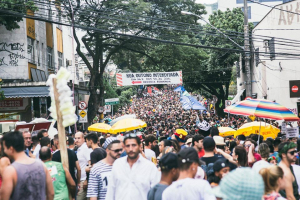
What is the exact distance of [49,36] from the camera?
34.7 metres

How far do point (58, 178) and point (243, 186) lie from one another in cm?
430

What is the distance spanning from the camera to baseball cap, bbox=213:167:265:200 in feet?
9.86

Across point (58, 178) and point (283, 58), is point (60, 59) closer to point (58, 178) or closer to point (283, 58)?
point (283, 58)

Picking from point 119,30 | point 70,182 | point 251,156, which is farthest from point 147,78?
point 70,182

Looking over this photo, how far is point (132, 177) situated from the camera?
5.82m

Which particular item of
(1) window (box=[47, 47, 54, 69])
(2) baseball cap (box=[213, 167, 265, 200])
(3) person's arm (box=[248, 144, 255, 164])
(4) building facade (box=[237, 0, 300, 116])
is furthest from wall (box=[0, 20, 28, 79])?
(2) baseball cap (box=[213, 167, 265, 200])

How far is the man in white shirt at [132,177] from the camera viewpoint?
5.78 m

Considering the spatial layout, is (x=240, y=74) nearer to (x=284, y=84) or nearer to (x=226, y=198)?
(x=284, y=84)

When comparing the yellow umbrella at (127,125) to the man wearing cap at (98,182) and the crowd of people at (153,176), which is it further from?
the man wearing cap at (98,182)

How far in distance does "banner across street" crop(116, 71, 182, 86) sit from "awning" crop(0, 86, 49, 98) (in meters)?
4.99

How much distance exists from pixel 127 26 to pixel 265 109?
63.9 ft

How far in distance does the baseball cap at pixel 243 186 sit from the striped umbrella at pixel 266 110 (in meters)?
9.61

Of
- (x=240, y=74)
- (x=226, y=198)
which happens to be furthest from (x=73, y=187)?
(x=240, y=74)

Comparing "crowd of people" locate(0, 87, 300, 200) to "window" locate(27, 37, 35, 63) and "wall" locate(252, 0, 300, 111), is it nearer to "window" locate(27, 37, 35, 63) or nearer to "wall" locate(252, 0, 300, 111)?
"window" locate(27, 37, 35, 63)
